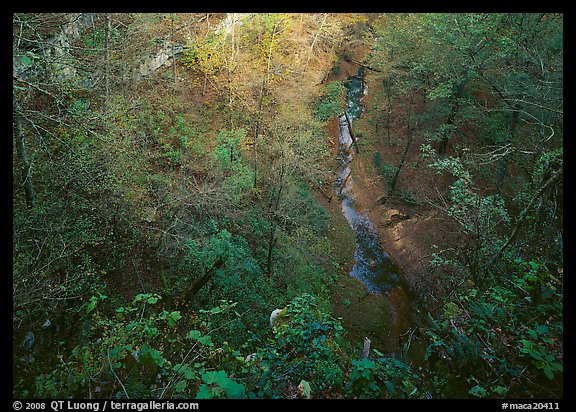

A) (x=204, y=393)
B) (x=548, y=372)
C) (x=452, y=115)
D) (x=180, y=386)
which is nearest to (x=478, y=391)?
(x=548, y=372)

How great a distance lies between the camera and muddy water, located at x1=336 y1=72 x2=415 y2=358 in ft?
39.1

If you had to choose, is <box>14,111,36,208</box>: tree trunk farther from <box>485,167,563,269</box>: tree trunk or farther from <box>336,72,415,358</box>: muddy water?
<box>336,72,415,358</box>: muddy water

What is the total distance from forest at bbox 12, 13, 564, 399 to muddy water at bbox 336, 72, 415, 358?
0.25 feet

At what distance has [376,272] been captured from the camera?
1447cm

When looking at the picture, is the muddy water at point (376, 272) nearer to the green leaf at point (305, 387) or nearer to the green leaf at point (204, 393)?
the green leaf at point (305, 387)

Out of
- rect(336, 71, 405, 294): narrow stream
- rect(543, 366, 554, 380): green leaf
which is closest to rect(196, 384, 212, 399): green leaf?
rect(543, 366, 554, 380): green leaf

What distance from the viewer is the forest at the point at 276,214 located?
421 centimetres

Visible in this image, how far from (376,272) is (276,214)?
19.1 feet

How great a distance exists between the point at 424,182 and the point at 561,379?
15243 millimetres

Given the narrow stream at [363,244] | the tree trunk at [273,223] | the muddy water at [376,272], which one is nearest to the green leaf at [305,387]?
the tree trunk at [273,223]

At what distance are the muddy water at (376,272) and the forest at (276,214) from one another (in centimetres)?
8

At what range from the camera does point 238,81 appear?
15617mm
